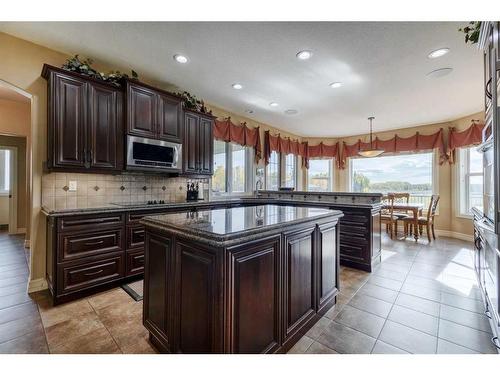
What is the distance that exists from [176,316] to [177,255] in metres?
0.37

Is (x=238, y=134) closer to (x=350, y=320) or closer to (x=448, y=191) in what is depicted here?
(x=350, y=320)

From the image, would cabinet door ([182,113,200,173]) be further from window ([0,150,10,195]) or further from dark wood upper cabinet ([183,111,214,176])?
window ([0,150,10,195])

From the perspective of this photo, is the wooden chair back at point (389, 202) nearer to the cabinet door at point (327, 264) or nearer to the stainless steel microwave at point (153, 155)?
the cabinet door at point (327, 264)

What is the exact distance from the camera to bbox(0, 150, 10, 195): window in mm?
→ 5809

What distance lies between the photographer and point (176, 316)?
4.59ft

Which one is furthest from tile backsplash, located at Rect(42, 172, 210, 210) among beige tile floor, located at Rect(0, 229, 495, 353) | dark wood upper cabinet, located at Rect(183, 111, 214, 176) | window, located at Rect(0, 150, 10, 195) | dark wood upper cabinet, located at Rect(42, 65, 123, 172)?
window, located at Rect(0, 150, 10, 195)

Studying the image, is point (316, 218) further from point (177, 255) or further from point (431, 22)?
point (431, 22)

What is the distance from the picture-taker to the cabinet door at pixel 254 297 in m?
1.21

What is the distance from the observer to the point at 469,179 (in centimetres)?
501

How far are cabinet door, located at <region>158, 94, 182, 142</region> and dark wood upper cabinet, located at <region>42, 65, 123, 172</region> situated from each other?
0.49 meters

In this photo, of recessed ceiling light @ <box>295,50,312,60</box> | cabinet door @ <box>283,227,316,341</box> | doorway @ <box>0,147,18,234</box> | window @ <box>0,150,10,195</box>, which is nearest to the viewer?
cabinet door @ <box>283,227,316,341</box>

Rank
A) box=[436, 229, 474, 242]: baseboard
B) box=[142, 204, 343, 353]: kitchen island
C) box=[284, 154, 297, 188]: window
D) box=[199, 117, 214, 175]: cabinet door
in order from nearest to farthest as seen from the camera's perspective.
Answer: box=[142, 204, 343, 353]: kitchen island, box=[199, 117, 214, 175]: cabinet door, box=[436, 229, 474, 242]: baseboard, box=[284, 154, 297, 188]: window
